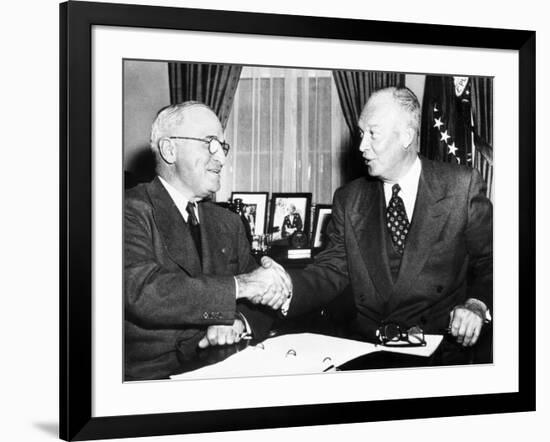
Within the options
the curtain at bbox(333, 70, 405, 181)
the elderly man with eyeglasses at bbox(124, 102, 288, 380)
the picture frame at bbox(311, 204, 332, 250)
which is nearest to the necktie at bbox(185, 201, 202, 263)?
the elderly man with eyeglasses at bbox(124, 102, 288, 380)

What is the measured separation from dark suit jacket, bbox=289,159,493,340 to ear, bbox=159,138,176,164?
2.19 feet

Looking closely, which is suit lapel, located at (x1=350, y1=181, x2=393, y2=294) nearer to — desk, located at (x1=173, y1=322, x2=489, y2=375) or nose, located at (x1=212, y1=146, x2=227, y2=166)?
desk, located at (x1=173, y1=322, x2=489, y2=375)

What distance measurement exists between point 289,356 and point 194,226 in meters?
0.63

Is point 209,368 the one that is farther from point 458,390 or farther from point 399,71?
point 399,71

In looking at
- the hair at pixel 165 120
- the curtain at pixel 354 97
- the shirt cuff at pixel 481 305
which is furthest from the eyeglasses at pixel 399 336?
the hair at pixel 165 120

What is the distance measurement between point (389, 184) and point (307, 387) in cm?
89

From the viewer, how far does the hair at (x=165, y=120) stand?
4.23 m

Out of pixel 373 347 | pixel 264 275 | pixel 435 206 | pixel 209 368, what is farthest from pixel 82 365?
pixel 435 206

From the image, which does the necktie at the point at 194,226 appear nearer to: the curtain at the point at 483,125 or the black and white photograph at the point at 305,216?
the black and white photograph at the point at 305,216

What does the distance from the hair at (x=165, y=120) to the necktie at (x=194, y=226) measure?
0.79 ft

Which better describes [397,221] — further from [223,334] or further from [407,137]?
[223,334]

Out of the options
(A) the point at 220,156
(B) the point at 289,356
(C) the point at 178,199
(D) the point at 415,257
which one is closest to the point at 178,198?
(C) the point at 178,199

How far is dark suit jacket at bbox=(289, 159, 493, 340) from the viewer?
14.8 ft

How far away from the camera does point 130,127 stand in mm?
4184
